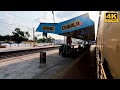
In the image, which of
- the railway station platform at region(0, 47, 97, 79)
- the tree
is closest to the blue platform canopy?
the railway station platform at region(0, 47, 97, 79)

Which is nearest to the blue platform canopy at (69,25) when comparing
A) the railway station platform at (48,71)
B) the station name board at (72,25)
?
the station name board at (72,25)

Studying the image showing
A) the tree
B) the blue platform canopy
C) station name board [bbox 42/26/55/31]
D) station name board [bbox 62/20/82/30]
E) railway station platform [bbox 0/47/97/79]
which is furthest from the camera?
the tree

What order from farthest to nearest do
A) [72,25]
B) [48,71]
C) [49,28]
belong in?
[49,28]
[72,25]
[48,71]

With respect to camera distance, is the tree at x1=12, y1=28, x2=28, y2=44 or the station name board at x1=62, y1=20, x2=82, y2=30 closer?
the station name board at x1=62, y1=20, x2=82, y2=30

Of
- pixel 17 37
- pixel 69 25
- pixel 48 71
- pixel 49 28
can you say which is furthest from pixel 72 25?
pixel 17 37

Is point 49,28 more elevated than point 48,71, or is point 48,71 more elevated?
point 49,28

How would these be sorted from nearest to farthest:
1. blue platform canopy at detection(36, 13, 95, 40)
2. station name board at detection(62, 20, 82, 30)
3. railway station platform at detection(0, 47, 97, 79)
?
railway station platform at detection(0, 47, 97, 79) → blue platform canopy at detection(36, 13, 95, 40) → station name board at detection(62, 20, 82, 30)

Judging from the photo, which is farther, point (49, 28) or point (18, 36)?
point (18, 36)

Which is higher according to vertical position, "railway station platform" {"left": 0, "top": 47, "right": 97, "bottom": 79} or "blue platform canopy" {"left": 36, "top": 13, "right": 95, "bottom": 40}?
"blue platform canopy" {"left": 36, "top": 13, "right": 95, "bottom": 40}

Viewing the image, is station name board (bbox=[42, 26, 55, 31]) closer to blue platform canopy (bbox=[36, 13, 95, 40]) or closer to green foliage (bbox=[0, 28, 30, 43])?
blue platform canopy (bbox=[36, 13, 95, 40])

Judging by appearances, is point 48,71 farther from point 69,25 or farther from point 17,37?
point 17,37

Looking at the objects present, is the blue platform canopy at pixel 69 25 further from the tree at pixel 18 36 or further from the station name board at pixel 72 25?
the tree at pixel 18 36
